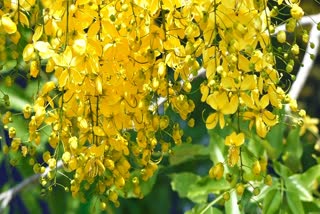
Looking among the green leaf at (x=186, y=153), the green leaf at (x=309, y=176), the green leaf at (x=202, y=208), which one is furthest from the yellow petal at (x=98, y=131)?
the green leaf at (x=186, y=153)

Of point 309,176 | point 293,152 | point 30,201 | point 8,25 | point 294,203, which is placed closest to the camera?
point 8,25

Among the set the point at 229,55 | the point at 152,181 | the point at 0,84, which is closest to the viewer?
the point at 229,55

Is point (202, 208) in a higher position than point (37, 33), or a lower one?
lower

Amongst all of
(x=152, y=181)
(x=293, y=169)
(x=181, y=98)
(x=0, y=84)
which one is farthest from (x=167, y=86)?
(x=0, y=84)

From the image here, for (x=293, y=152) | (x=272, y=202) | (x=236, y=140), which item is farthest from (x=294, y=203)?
(x=236, y=140)

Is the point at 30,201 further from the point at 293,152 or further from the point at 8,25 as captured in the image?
the point at 8,25

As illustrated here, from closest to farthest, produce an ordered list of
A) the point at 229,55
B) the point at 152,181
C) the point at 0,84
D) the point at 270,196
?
the point at 229,55
the point at 270,196
the point at 152,181
the point at 0,84

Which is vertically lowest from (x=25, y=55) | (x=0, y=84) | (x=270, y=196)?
(x=0, y=84)

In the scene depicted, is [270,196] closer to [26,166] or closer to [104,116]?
[104,116]

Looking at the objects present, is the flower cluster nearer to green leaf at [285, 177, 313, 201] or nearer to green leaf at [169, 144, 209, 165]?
green leaf at [285, 177, 313, 201]
